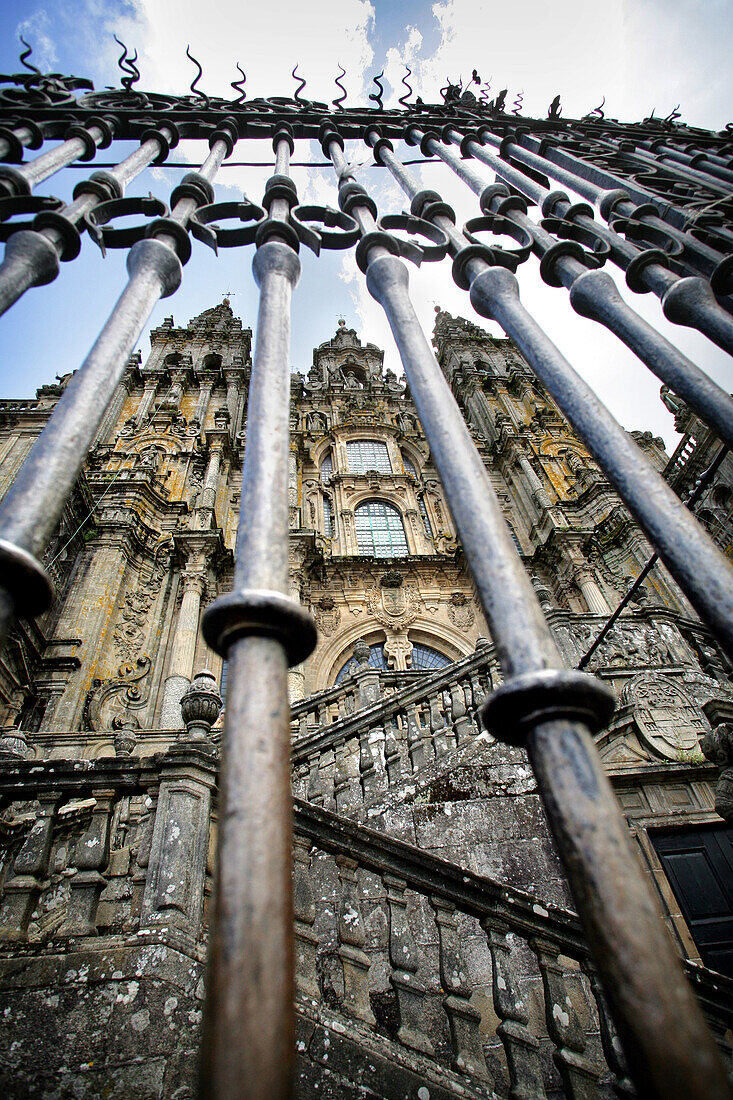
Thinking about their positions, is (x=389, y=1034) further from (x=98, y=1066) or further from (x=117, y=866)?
(x=117, y=866)

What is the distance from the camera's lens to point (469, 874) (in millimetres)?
3301

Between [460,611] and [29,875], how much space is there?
41.7ft

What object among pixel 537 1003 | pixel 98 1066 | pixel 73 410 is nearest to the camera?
pixel 73 410

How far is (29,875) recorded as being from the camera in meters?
3.11

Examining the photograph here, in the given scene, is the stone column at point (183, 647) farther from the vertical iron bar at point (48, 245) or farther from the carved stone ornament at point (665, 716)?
the vertical iron bar at point (48, 245)

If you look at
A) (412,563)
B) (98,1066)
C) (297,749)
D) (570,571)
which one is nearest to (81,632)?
(297,749)

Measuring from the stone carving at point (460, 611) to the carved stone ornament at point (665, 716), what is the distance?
266 inches

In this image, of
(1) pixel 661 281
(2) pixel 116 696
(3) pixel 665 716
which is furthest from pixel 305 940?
(2) pixel 116 696

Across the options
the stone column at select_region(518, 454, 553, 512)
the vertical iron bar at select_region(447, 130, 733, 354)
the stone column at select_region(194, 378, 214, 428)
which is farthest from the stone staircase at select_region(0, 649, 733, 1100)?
the stone column at select_region(194, 378, 214, 428)

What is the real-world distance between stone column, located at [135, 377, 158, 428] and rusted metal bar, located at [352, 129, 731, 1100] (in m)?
16.7

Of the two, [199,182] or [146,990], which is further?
[199,182]

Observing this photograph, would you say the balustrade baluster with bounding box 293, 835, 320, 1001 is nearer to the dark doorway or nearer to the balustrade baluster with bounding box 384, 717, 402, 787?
the balustrade baluster with bounding box 384, 717, 402, 787

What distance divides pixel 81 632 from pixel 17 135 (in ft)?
29.1

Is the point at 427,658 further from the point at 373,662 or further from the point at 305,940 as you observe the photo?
the point at 305,940
